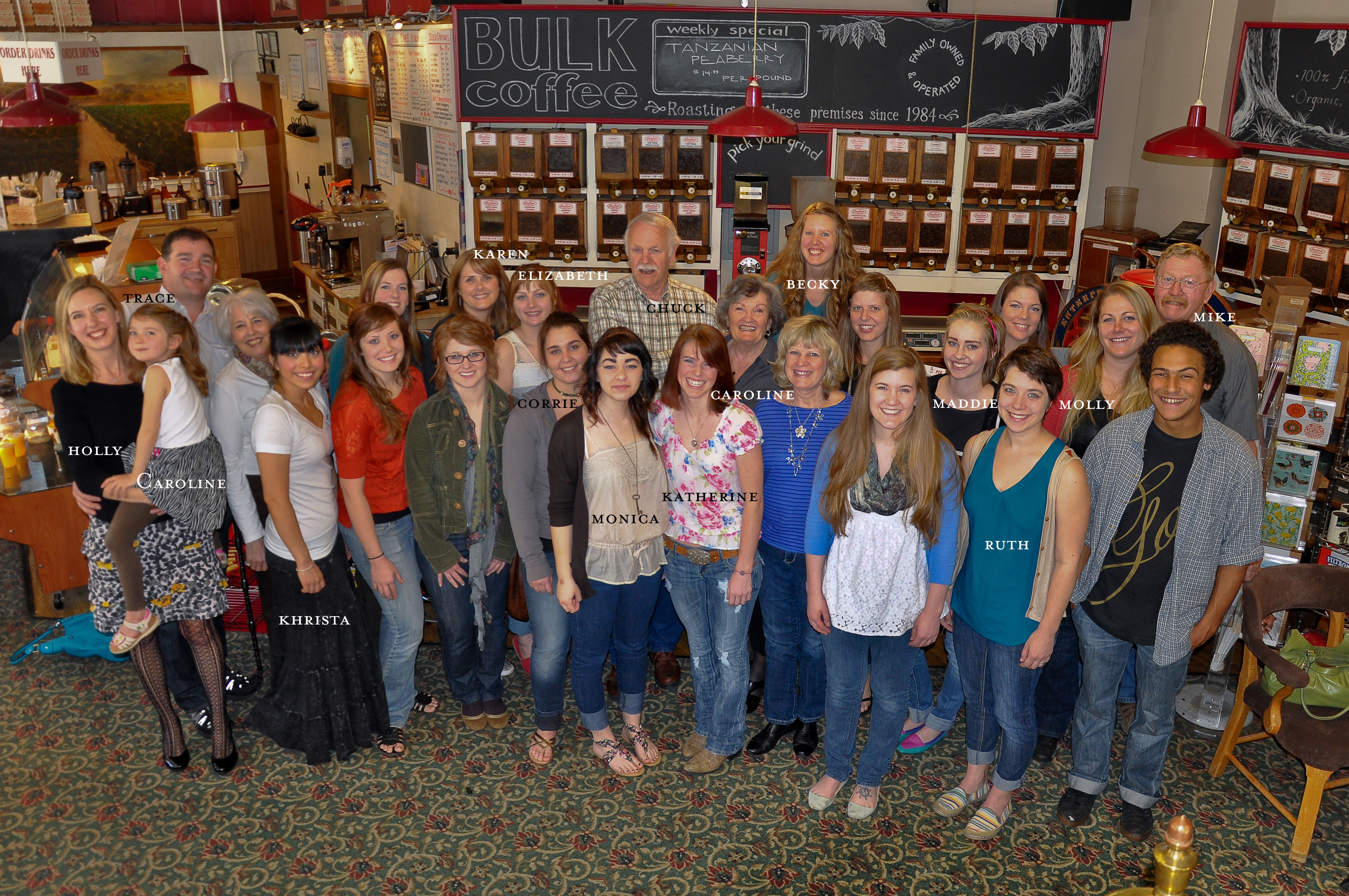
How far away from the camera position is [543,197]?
6.89 meters

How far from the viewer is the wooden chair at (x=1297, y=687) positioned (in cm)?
315

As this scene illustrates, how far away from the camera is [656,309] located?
14.1 feet

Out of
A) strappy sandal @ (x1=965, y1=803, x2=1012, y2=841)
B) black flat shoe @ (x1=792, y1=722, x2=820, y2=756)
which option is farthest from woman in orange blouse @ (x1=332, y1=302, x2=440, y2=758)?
strappy sandal @ (x1=965, y1=803, x2=1012, y2=841)

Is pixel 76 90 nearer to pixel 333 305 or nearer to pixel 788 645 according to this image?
pixel 333 305

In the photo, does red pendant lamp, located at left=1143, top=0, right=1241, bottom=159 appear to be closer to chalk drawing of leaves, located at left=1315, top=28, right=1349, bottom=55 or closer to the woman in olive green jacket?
chalk drawing of leaves, located at left=1315, top=28, right=1349, bottom=55

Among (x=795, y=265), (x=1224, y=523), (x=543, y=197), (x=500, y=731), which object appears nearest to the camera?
(x=1224, y=523)

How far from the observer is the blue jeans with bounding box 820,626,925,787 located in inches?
125

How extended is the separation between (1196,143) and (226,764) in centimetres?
468

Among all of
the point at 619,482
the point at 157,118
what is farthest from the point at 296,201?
the point at 619,482

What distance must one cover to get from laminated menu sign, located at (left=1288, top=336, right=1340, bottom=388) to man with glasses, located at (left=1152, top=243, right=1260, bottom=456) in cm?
39

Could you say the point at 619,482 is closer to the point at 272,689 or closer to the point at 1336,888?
the point at 272,689

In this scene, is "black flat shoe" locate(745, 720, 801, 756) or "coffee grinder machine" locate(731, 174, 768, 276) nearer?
"black flat shoe" locate(745, 720, 801, 756)

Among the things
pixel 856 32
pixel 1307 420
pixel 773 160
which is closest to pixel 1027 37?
pixel 856 32

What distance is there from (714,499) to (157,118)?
402 inches
